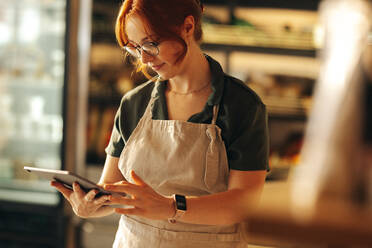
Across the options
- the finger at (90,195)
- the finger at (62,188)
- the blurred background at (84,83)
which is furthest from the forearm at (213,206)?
the blurred background at (84,83)

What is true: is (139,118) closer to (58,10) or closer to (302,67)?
(302,67)

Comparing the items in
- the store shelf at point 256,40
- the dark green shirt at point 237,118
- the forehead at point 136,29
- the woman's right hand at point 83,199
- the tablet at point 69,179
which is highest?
A: the store shelf at point 256,40

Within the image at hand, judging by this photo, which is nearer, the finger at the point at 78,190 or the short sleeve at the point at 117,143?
the finger at the point at 78,190

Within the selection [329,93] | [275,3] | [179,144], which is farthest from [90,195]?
[275,3]

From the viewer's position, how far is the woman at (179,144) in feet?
3.99

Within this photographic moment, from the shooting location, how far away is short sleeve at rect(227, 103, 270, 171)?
124cm

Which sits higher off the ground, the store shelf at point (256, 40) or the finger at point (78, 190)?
the store shelf at point (256, 40)

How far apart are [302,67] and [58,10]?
170 cm

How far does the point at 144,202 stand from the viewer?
1167mm

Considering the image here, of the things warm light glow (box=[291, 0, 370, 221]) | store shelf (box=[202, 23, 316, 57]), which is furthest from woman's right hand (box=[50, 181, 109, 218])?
store shelf (box=[202, 23, 316, 57])

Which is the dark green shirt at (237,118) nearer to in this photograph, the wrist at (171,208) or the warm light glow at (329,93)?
the wrist at (171,208)

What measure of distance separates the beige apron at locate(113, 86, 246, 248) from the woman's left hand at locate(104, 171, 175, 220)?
0.14m

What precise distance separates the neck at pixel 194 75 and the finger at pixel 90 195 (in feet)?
1.25

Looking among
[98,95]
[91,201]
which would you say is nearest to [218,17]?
[98,95]
